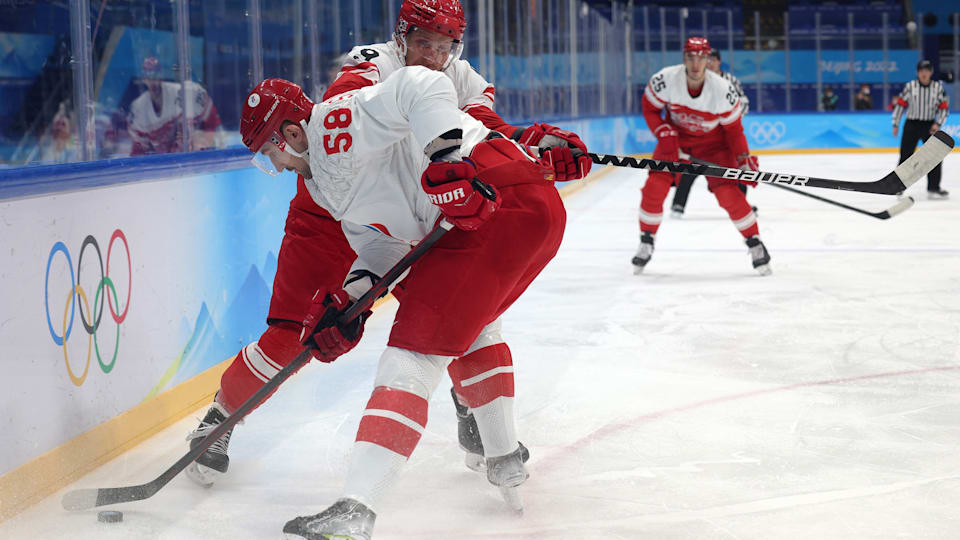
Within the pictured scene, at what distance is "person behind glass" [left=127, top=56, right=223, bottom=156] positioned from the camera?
9.47 feet

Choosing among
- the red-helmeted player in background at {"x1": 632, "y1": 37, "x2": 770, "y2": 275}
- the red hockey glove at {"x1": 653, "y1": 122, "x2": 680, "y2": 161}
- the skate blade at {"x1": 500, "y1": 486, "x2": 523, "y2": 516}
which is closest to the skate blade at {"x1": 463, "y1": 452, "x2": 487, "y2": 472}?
the skate blade at {"x1": 500, "y1": 486, "x2": 523, "y2": 516}

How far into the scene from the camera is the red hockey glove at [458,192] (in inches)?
61.6

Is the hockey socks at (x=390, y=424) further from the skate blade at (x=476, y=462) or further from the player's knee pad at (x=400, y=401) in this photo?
the skate blade at (x=476, y=462)

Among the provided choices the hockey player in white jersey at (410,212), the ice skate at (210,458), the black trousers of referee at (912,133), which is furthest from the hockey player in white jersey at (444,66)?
the black trousers of referee at (912,133)

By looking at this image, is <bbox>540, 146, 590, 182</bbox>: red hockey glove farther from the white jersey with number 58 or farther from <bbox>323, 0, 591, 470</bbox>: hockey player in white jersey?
the white jersey with number 58

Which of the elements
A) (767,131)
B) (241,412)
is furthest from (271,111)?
(767,131)

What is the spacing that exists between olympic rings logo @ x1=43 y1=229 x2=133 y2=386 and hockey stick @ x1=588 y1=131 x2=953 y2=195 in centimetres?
110

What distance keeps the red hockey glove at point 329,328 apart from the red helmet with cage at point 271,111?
289 mm

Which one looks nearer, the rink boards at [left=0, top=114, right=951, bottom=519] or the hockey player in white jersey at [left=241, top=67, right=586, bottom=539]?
the hockey player in white jersey at [left=241, top=67, right=586, bottom=539]

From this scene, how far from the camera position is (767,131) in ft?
47.3

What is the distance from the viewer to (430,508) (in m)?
2.01

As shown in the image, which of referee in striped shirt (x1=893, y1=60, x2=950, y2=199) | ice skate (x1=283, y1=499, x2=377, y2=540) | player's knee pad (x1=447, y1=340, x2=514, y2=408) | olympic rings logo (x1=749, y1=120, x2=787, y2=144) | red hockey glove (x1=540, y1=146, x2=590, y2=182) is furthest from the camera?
olympic rings logo (x1=749, y1=120, x2=787, y2=144)

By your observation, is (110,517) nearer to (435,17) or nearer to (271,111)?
(271,111)

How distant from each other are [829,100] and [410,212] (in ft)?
47.1
